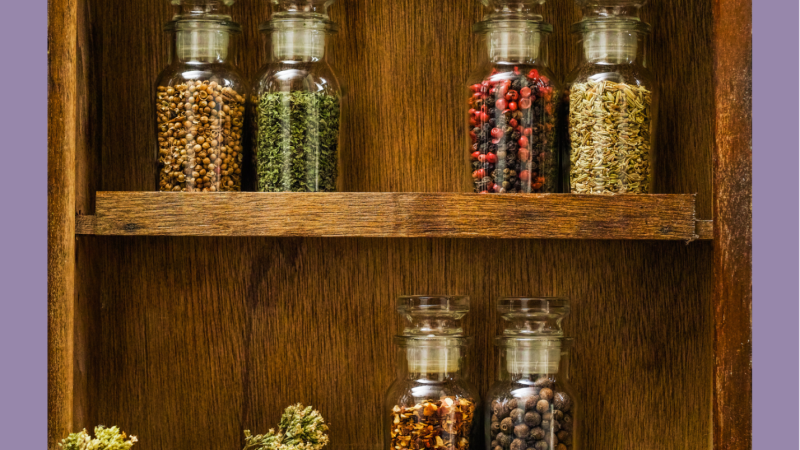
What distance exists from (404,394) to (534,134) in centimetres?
46

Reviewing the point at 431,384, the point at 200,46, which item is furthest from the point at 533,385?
the point at 200,46

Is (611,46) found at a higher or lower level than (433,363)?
higher

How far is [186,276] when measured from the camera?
162 centimetres

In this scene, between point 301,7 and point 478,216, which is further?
point 301,7

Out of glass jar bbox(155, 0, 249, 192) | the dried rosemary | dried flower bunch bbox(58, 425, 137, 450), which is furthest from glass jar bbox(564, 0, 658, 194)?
dried flower bunch bbox(58, 425, 137, 450)

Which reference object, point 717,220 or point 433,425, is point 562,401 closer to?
point 433,425

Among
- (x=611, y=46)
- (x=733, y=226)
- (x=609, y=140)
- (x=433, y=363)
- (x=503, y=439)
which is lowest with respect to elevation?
(x=503, y=439)

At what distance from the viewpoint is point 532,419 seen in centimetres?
143

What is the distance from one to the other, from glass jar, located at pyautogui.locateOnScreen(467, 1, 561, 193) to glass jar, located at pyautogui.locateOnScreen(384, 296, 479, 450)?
0.70 feet

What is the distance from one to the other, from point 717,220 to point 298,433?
73 cm

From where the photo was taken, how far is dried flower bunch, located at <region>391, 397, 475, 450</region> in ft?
4.68

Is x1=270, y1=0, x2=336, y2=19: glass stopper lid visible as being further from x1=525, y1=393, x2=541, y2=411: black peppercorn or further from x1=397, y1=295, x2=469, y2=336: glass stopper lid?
x1=525, y1=393, x2=541, y2=411: black peppercorn

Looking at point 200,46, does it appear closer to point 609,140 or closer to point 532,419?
point 609,140

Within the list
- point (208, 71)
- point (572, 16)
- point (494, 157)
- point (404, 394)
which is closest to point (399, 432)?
point (404, 394)
